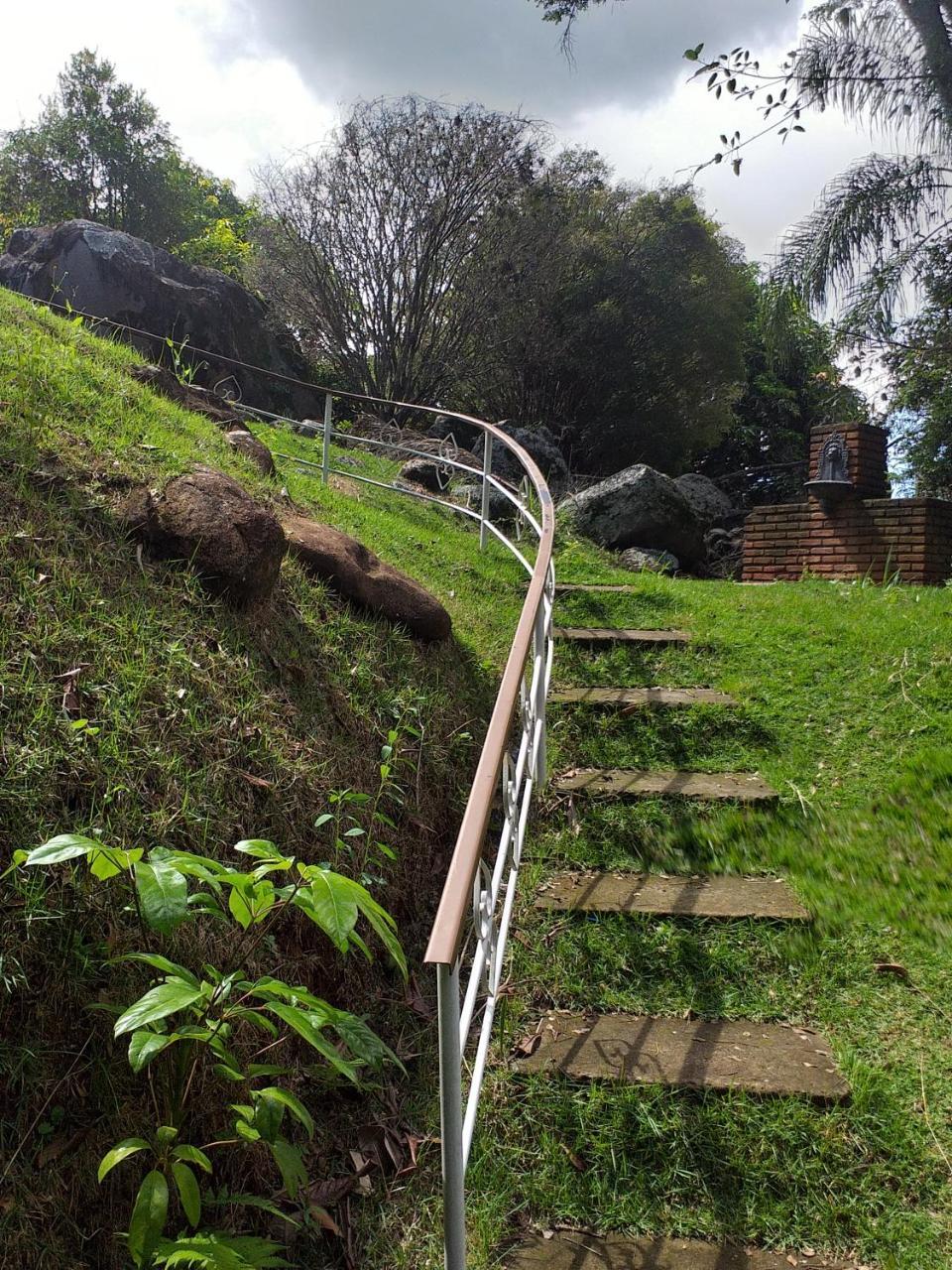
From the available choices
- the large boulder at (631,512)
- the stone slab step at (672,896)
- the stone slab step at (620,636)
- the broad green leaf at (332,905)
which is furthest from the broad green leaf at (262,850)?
the large boulder at (631,512)

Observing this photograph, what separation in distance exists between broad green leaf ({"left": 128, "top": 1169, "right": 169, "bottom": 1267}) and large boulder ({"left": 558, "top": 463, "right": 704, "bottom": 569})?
302 inches

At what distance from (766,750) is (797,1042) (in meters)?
1.77

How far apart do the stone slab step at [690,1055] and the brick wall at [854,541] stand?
5.79m

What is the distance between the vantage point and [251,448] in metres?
5.30

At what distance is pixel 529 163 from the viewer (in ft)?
41.9

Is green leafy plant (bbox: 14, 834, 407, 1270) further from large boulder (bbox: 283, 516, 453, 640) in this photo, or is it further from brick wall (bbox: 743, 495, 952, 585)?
brick wall (bbox: 743, 495, 952, 585)

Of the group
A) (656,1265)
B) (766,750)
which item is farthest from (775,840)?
(656,1265)

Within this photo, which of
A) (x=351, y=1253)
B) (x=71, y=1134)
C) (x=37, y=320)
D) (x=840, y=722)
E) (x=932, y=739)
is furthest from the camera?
(x=37, y=320)

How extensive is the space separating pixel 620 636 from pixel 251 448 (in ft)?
7.65

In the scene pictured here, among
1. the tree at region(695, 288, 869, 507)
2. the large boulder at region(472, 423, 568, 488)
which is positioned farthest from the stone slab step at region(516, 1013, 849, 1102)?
the tree at region(695, 288, 869, 507)

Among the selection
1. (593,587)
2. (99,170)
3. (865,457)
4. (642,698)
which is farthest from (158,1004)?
(99,170)

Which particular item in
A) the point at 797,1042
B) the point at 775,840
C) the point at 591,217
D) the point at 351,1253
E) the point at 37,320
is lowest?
the point at 351,1253

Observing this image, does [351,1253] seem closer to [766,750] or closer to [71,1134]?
[71,1134]

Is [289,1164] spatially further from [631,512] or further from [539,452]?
[539,452]
